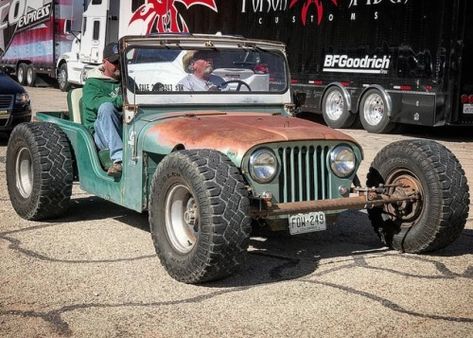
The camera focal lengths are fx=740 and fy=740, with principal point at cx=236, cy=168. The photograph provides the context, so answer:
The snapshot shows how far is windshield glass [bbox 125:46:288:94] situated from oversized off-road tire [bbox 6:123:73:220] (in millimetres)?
972

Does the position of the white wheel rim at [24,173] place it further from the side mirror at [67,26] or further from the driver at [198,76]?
the side mirror at [67,26]

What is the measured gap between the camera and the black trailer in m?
12.7

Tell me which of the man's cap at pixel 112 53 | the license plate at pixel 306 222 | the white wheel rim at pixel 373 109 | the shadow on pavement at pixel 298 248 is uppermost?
the man's cap at pixel 112 53

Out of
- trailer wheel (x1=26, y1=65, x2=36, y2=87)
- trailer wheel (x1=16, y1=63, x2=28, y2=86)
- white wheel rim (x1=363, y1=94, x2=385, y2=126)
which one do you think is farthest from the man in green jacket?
trailer wheel (x1=16, y1=63, x2=28, y2=86)

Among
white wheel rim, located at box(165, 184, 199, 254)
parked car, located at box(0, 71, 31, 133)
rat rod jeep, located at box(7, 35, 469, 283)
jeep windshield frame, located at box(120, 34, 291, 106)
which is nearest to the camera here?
rat rod jeep, located at box(7, 35, 469, 283)

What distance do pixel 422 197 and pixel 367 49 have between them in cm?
944

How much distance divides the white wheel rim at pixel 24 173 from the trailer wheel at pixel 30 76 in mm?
21407

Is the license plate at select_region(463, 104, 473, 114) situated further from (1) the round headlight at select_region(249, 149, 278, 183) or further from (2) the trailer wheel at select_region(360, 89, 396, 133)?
(1) the round headlight at select_region(249, 149, 278, 183)

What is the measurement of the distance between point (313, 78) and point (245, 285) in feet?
38.5

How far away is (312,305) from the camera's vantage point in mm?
4281

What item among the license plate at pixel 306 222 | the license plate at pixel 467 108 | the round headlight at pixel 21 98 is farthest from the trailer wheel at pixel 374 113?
the license plate at pixel 306 222

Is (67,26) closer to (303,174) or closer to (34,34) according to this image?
(34,34)

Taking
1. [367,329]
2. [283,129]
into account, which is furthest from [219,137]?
[367,329]

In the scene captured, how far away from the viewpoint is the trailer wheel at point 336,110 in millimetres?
15078
